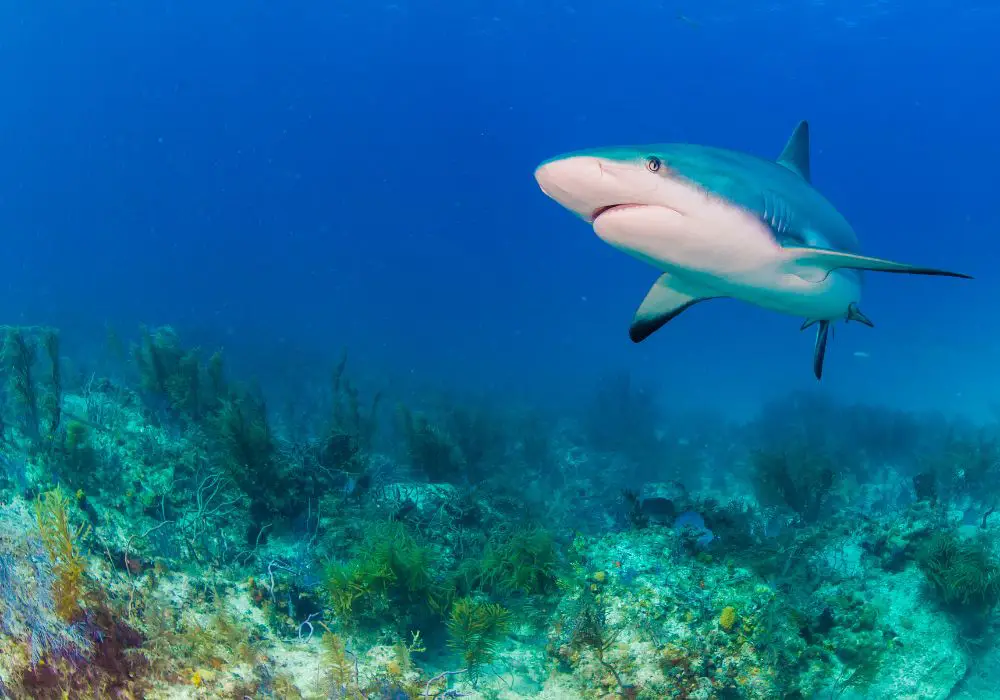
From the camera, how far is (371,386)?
2114 centimetres

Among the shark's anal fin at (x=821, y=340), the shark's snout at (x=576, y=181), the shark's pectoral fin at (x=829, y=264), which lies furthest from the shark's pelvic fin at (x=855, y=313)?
the shark's snout at (x=576, y=181)

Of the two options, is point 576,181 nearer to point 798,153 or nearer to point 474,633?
point 474,633

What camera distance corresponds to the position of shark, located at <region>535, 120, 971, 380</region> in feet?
7.97

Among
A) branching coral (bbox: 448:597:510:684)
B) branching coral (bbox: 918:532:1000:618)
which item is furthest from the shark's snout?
branching coral (bbox: 918:532:1000:618)

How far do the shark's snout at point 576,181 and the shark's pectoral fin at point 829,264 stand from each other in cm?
131

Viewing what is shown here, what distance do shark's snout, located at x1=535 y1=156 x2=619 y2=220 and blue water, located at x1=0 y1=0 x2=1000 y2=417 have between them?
18.6 metres

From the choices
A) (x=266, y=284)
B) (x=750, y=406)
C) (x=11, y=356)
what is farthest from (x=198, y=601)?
(x=266, y=284)

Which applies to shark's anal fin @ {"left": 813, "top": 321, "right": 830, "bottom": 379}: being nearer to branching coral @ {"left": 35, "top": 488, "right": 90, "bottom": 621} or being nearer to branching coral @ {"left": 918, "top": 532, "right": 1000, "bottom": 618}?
branching coral @ {"left": 918, "top": 532, "right": 1000, "bottom": 618}

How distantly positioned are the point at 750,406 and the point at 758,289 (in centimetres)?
3007

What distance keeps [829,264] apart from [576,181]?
1.91 metres

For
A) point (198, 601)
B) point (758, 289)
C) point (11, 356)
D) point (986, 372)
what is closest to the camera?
point (758, 289)

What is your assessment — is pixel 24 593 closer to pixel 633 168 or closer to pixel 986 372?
pixel 633 168

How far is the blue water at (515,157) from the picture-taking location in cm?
4422

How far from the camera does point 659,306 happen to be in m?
4.05
